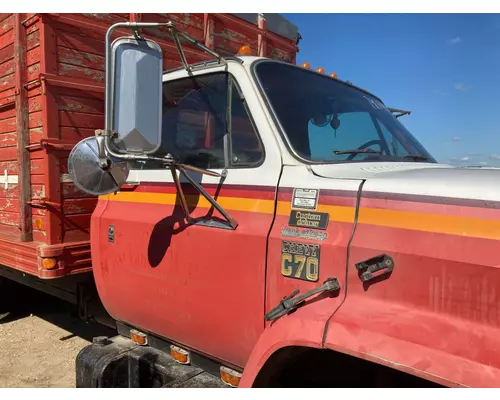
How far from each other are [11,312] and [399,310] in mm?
5346

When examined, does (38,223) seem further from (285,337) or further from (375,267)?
(375,267)

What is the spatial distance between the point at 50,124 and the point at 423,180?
2.61 meters

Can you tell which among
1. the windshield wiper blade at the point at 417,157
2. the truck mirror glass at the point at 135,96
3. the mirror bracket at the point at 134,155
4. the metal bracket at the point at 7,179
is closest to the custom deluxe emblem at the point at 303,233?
the mirror bracket at the point at 134,155

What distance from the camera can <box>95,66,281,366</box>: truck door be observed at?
7.06 ft

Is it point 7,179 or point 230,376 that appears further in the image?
point 7,179

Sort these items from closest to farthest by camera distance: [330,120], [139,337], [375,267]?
1. [375,267]
2. [330,120]
3. [139,337]

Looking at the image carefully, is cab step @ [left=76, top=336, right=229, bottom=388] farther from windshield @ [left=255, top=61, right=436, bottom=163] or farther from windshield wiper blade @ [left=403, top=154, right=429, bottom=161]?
windshield wiper blade @ [left=403, top=154, right=429, bottom=161]

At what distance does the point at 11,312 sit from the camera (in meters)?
5.64

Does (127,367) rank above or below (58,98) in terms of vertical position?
below

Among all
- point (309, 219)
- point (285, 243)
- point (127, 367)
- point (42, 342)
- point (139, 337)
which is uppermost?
point (309, 219)

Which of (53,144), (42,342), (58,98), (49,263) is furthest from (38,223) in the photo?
(42,342)

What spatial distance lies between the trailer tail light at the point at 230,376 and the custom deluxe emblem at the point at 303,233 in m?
0.82

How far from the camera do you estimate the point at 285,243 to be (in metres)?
1.98

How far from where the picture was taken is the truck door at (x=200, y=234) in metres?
2.15
